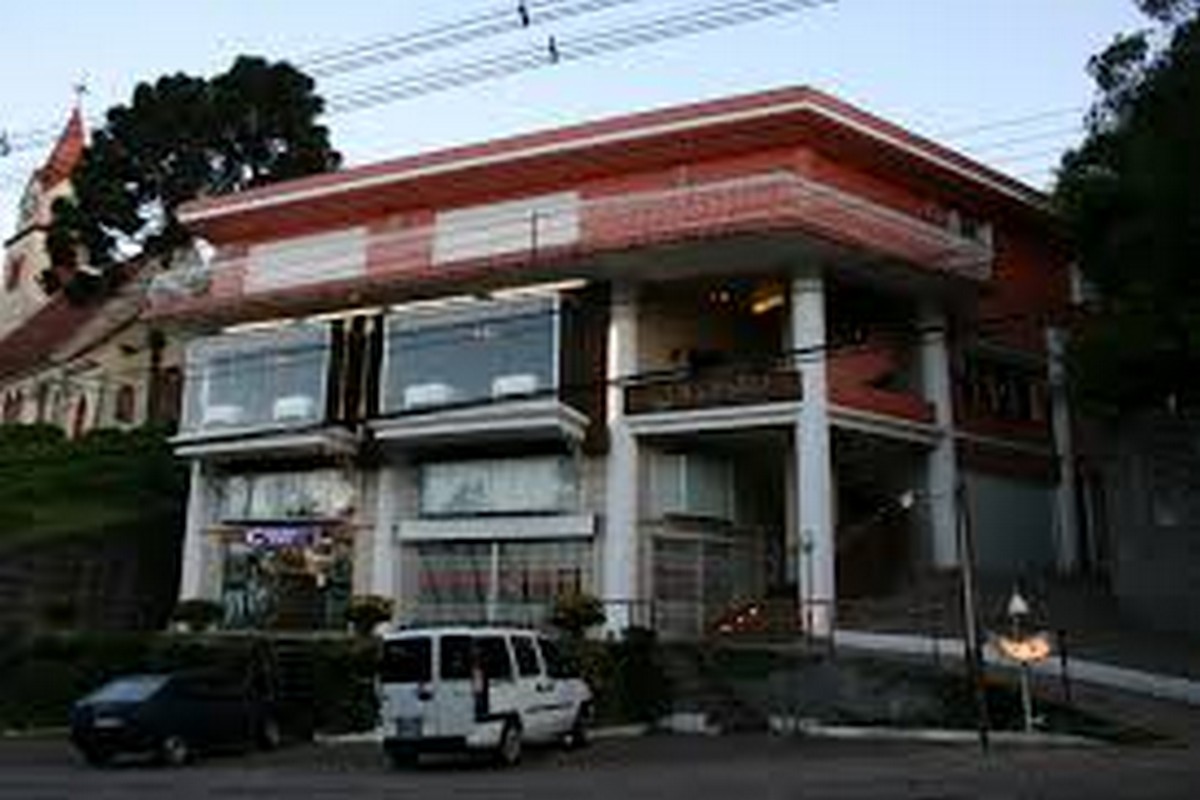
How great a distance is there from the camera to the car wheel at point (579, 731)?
76.7 ft

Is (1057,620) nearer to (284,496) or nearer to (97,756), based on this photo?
(284,496)

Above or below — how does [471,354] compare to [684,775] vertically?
above

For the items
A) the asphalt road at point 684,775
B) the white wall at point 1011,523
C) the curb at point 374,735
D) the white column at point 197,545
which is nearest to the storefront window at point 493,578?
the white column at point 197,545

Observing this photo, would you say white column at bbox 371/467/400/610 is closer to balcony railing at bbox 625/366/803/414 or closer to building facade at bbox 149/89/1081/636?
building facade at bbox 149/89/1081/636

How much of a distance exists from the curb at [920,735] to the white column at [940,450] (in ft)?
28.7

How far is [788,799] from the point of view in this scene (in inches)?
615

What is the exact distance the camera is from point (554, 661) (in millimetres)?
23047

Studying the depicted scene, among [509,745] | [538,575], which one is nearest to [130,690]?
[509,745]

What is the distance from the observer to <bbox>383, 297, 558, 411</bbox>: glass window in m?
33.8

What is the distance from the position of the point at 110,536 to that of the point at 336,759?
1766 cm

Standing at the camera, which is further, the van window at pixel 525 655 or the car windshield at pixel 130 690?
the car windshield at pixel 130 690

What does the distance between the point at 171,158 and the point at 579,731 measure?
106 ft

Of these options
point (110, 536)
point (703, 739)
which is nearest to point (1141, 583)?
point (703, 739)

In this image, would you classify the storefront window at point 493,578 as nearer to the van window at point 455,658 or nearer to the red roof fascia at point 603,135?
the red roof fascia at point 603,135
